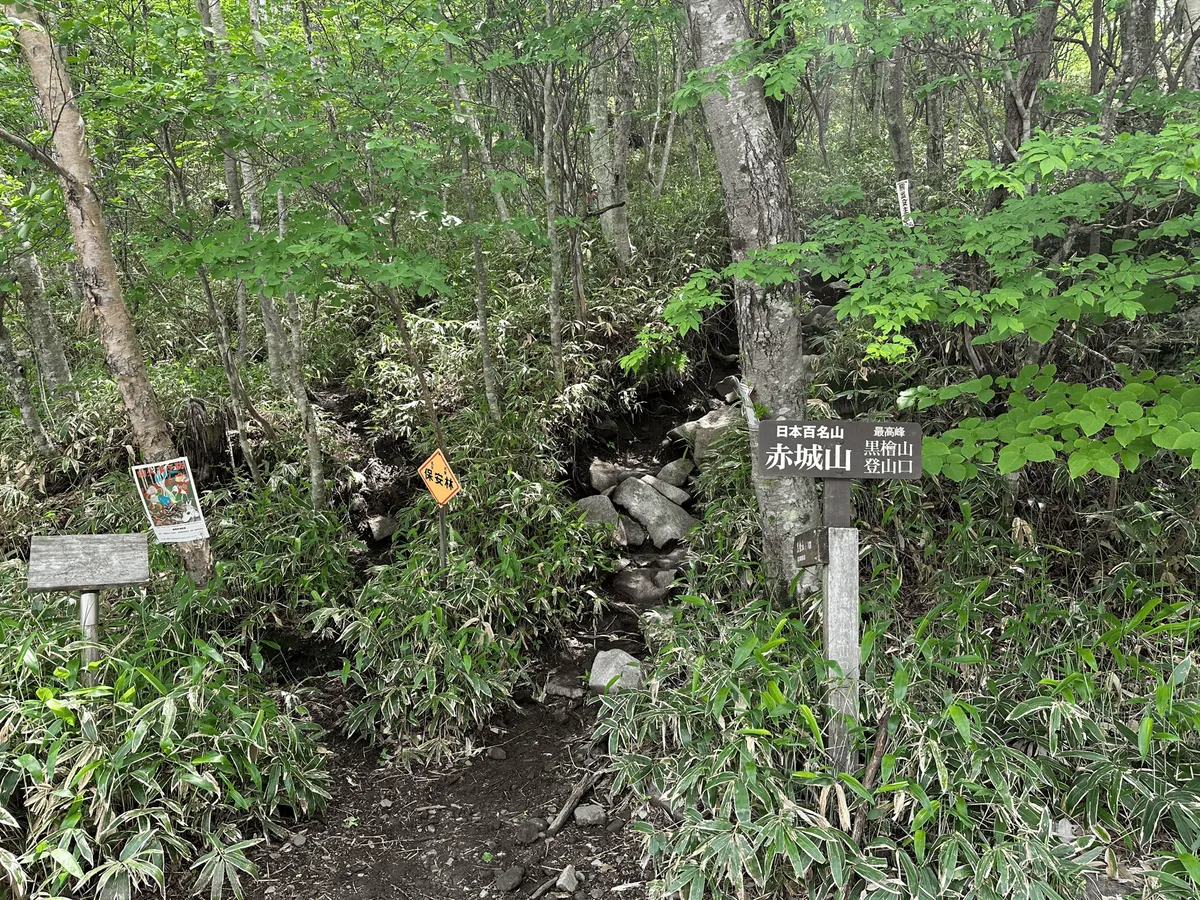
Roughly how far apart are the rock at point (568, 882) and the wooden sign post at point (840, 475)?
1403 mm

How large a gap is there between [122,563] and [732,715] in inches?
134

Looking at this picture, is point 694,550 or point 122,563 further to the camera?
point 694,550

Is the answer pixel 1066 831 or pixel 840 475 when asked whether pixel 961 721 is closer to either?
pixel 1066 831

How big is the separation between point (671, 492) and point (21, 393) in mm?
5847

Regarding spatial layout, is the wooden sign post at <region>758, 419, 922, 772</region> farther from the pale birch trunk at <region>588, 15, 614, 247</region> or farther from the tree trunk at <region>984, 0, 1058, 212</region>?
the pale birch trunk at <region>588, 15, 614, 247</region>

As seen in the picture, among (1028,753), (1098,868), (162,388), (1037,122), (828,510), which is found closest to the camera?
(1098,868)

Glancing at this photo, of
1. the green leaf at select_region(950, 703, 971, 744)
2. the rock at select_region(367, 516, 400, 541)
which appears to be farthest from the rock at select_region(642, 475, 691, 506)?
the green leaf at select_region(950, 703, 971, 744)

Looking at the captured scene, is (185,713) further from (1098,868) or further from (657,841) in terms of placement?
(1098,868)

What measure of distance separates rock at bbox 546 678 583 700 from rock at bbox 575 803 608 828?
3.27 ft

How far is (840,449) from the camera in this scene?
3.22 metres

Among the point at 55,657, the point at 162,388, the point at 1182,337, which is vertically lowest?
the point at 55,657

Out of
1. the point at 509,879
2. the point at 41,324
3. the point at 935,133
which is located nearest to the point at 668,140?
the point at 935,133

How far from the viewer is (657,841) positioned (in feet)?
11.0

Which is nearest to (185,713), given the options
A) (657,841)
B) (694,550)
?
(657,841)
